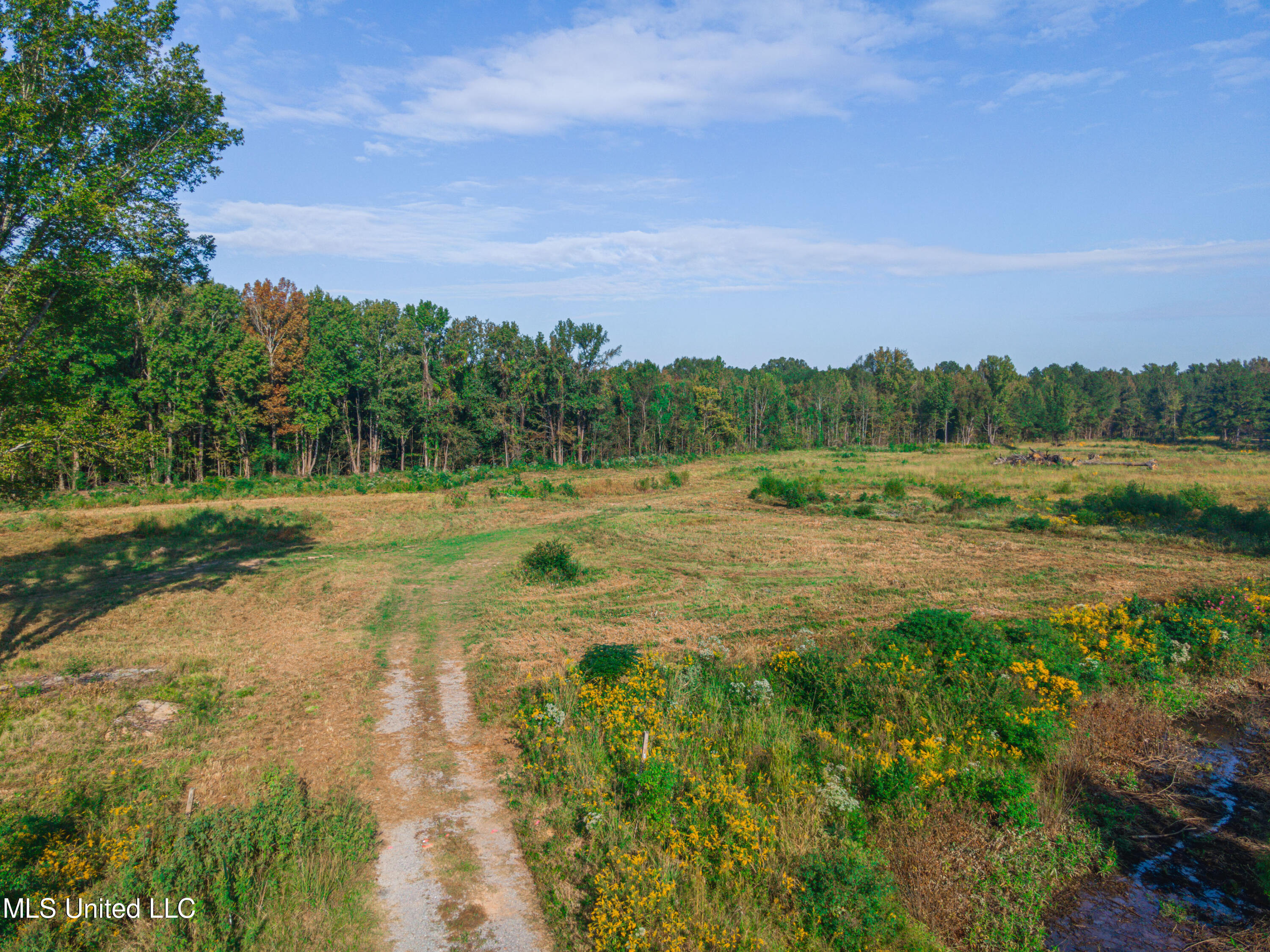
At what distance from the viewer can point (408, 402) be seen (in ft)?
183

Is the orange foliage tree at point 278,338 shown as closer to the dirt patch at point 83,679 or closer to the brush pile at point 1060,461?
the dirt patch at point 83,679

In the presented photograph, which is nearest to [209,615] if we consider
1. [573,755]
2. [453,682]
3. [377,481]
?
[453,682]

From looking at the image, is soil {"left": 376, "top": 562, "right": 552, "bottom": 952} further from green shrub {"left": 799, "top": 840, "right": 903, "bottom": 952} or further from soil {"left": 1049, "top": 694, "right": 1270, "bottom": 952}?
soil {"left": 1049, "top": 694, "right": 1270, "bottom": 952}

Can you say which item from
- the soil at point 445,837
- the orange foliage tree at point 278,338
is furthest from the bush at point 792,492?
the orange foliage tree at point 278,338

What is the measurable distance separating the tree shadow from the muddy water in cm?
1568

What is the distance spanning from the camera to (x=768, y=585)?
16812 millimetres

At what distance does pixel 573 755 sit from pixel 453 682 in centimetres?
375

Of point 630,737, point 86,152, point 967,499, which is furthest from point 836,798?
point 967,499

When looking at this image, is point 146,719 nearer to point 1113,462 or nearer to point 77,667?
point 77,667

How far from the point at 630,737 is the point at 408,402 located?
173 feet

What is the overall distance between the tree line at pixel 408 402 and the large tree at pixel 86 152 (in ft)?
2.49

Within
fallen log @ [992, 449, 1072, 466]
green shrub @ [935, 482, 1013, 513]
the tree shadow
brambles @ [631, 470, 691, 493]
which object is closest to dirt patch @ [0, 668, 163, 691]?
the tree shadow

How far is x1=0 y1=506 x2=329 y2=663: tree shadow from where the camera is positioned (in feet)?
44.1

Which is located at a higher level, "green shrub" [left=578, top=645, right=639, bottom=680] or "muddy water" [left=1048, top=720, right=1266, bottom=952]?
"green shrub" [left=578, top=645, right=639, bottom=680]
